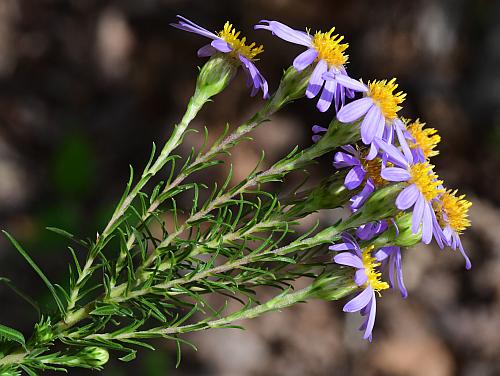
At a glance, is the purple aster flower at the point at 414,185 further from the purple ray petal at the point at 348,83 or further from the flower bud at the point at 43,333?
the flower bud at the point at 43,333

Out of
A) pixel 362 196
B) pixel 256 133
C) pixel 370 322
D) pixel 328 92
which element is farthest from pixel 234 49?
pixel 256 133

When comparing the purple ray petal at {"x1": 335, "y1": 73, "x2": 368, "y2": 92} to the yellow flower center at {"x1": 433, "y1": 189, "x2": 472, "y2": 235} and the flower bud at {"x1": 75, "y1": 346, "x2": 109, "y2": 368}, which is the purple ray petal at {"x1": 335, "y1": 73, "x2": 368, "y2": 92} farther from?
the flower bud at {"x1": 75, "y1": 346, "x2": 109, "y2": 368}

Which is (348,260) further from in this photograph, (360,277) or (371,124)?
(371,124)

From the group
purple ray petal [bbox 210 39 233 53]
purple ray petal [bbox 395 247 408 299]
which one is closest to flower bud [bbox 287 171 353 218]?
purple ray petal [bbox 395 247 408 299]

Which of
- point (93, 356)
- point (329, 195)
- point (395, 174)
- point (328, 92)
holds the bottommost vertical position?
point (93, 356)

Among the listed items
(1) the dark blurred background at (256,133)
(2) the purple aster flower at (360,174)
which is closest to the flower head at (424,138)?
(2) the purple aster flower at (360,174)

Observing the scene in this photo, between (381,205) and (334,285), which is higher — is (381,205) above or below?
above

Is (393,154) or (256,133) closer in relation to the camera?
(393,154)
